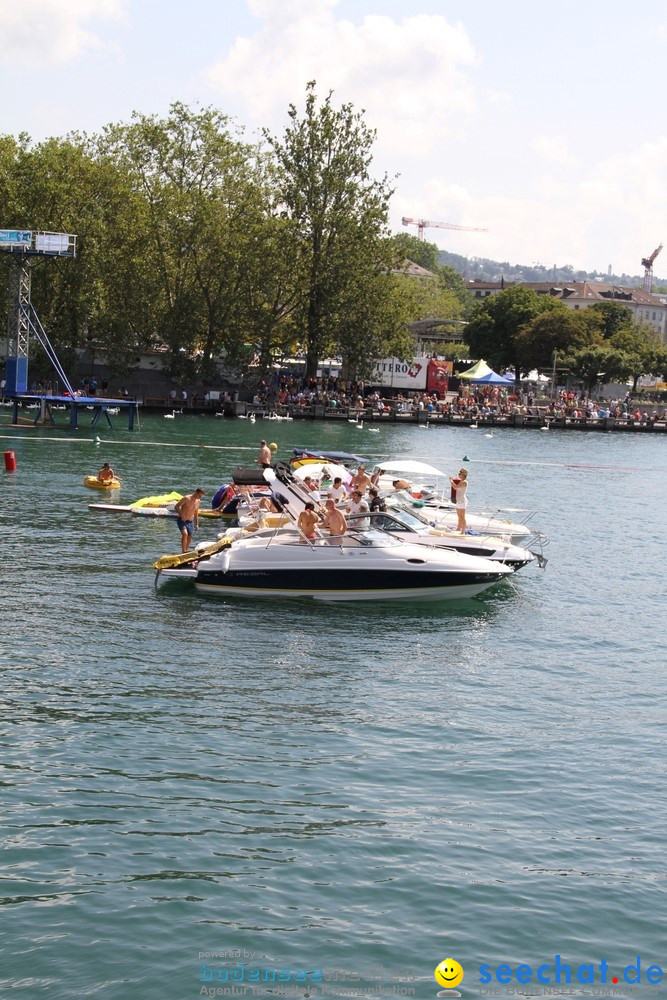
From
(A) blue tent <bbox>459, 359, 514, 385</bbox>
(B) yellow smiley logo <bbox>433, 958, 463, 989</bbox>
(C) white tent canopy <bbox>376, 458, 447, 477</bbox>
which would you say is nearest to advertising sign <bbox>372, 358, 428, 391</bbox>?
(A) blue tent <bbox>459, 359, 514, 385</bbox>

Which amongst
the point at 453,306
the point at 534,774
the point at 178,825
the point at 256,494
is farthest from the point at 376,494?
the point at 453,306

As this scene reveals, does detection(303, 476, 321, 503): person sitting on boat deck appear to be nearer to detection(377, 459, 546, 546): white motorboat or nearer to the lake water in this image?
detection(377, 459, 546, 546): white motorboat

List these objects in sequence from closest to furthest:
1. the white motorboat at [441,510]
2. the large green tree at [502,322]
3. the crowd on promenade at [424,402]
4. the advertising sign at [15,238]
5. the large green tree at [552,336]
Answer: the white motorboat at [441,510] < the advertising sign at [15,238] < the crowd on promenade at [424,402] < the large green tree at [552,336] < the large green tree at [502,322]

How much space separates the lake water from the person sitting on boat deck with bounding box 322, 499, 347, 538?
1939 millimetres

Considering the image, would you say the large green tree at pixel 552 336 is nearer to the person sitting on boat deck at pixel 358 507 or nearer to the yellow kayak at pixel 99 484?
the yellow kayak at pixel 99 484

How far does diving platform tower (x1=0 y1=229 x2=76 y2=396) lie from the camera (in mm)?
73938

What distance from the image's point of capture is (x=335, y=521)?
91.1ft

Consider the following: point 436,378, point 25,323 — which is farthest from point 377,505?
point 436,378

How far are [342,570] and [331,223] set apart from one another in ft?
246

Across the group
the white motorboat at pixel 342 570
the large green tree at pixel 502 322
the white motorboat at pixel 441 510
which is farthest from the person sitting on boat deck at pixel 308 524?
the large green tree at pixel 502 322

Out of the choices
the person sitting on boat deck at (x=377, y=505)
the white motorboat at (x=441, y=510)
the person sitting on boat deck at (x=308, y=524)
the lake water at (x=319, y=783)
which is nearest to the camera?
the lake water at (x=319, y=783)

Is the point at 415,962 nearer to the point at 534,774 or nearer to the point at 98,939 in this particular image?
the point at 98,939

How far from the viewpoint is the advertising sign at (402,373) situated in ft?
363

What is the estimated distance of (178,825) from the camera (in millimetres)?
15078
